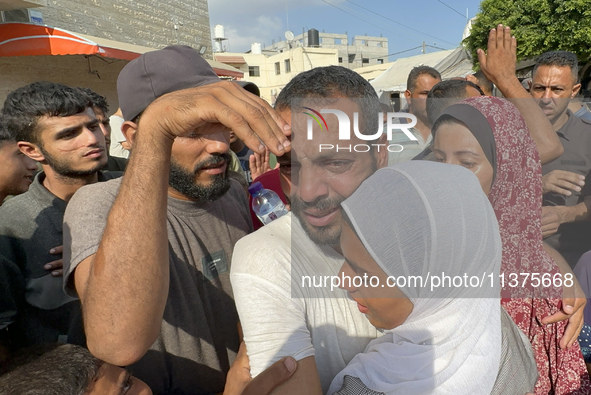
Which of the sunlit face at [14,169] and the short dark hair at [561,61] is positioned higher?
the short dark hair at [561,61]

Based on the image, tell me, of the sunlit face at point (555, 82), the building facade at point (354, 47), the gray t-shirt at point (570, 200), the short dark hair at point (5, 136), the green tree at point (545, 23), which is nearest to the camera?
the gray t-shirt at point (570, 200)

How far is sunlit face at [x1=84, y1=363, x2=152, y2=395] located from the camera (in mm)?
1380

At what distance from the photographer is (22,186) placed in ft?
6.74

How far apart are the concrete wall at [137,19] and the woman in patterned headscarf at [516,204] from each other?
8.56 metres

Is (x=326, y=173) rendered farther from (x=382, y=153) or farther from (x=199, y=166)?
(x=199, y=166)

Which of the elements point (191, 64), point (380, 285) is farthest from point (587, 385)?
point (191, 64)

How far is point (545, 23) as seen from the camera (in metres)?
11.2

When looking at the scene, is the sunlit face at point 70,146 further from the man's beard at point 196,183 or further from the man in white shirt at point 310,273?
the man in white shirt at point 310,273

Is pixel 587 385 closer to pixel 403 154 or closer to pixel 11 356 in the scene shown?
pixel 403 154

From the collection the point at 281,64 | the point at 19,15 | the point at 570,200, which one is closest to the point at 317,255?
the point at 570,200

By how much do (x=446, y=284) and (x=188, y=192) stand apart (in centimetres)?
97

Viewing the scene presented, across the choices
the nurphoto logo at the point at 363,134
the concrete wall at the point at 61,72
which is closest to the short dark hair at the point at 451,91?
the nurphoto logo at the point at 363,134

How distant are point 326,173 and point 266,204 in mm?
626

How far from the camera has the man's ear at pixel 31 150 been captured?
2.11 metres
